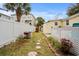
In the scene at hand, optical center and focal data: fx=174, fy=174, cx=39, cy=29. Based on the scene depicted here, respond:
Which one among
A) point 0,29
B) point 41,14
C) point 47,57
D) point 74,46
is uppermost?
point 41,14

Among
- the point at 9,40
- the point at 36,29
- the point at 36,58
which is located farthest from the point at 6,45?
the point at 36,29

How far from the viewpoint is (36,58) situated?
571cm

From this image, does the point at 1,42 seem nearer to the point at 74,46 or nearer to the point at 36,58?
the point at 36,58

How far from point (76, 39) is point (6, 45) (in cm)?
291

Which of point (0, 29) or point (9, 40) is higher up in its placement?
point (0, 29)

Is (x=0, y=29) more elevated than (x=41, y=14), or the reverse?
(x=41, y=14)

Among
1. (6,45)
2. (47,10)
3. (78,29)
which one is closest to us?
(78,29)

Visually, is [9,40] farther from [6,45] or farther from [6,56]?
[6,56]

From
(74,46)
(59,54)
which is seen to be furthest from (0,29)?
(74,46)

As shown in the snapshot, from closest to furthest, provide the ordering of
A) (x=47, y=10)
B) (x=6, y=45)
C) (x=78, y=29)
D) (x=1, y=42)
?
(x=78, y=29)
(x=1, y=42)
(x=6, y=45)
(x=47, y=10)

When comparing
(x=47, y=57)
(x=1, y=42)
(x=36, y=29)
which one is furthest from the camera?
(x=36, y=29)

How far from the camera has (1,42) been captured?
6340 mm

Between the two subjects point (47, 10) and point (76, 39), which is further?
point (47, 10)

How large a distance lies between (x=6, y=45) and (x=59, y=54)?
2258mm
